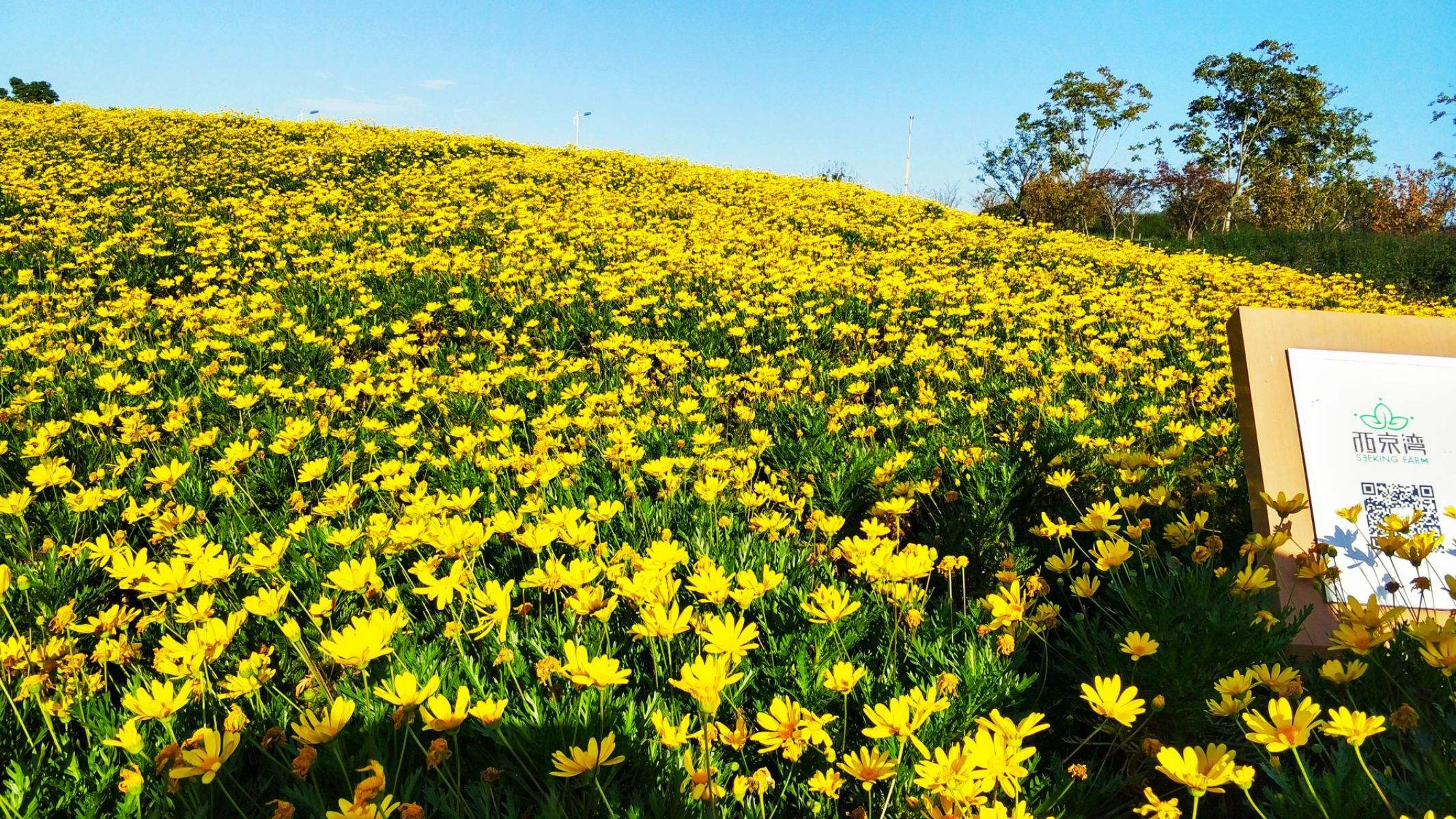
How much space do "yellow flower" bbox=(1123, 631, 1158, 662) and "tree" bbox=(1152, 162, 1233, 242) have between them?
31.0m

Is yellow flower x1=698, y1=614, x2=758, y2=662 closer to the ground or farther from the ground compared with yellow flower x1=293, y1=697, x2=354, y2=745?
farther from the ground

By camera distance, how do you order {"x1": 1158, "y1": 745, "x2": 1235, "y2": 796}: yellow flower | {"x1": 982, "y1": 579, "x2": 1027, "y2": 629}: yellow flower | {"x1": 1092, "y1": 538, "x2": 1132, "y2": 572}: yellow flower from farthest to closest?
{"x1": 1092, "y1": 538, "x2": 1132, "y2": 572}: yellow flower < {"x1": 982, "y1": 579, "x2": 1027, "y2": 629}: yellow flower < {"x1": 1158, "y1": 745, "x2": 1235, "y2": 796}: yellow flower

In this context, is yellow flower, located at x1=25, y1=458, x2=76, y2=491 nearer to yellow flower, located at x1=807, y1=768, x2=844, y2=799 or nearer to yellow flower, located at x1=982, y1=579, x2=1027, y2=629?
yellow flower, located at x1=807, y1=768, x2=844, y2=799

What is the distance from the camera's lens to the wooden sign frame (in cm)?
196

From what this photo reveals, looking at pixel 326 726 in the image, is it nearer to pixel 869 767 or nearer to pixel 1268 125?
pixel 869 767

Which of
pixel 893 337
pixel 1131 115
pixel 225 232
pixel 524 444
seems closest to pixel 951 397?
pixel 893 337

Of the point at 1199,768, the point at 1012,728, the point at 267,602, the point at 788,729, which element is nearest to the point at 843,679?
the point at 788,729

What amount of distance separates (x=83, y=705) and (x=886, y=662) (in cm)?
Result: 182

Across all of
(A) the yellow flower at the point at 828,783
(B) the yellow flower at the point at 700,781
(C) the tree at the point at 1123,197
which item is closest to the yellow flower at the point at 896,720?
(A) the yellow flower at the point at 828,783

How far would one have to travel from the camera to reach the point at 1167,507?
8.35 ft

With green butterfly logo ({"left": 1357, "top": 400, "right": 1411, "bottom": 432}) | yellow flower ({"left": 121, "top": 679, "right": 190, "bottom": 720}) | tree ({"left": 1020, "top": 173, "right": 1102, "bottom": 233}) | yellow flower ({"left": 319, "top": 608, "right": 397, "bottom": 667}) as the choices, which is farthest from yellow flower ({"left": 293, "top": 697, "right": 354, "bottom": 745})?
tree ({"left": 1020, "top": 173, "right": 1102, "bottom": 233})

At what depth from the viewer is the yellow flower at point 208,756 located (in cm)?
123

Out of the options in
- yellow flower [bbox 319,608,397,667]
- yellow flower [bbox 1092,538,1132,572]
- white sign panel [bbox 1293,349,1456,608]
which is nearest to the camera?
yellow flower [bbox 319,608,397,667]

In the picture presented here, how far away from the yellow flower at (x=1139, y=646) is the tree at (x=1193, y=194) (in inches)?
1222
